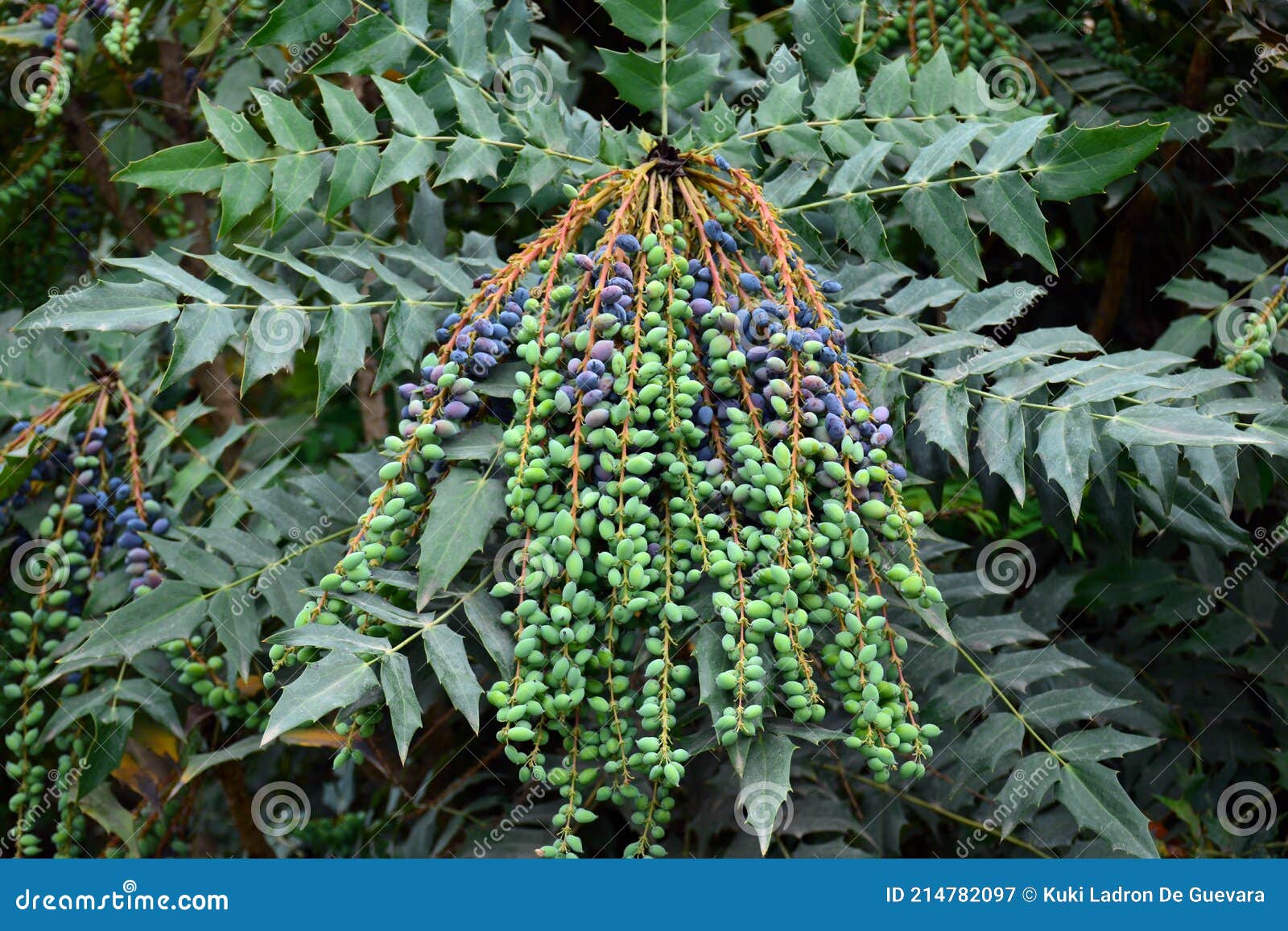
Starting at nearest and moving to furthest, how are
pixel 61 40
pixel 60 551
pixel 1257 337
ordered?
1. pixel 1257 337
2. pixel 60 551
3. pixel 61 40

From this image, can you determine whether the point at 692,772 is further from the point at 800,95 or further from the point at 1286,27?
the point at 1286,27

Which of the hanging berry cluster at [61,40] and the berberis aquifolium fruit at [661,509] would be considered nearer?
the berberis aquifolium fruit at [661,509]

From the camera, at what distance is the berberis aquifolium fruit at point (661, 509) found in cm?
139

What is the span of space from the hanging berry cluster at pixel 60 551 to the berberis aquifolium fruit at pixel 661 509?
84cm

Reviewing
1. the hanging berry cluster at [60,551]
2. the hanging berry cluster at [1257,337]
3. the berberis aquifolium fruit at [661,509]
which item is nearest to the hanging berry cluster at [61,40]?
the hanging berry cluster at [60,551]

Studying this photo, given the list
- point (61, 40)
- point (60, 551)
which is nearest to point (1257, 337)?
point (60, 551)

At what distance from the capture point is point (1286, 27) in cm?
234

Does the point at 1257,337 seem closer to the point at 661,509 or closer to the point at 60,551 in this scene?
the point at 661,509

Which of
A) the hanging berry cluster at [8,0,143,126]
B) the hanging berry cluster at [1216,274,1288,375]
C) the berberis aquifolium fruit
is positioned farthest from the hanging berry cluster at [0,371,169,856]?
the hanging berry cluster at [1216,274,1288,375]

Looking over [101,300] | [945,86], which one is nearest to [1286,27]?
[945,86]

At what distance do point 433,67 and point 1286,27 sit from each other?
178 cm

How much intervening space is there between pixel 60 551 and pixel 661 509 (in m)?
1.30

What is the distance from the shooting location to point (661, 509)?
1509 millimetres

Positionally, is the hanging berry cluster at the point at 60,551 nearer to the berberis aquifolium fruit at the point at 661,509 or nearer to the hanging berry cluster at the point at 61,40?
the hanging berry cluster at the point at 61,40
